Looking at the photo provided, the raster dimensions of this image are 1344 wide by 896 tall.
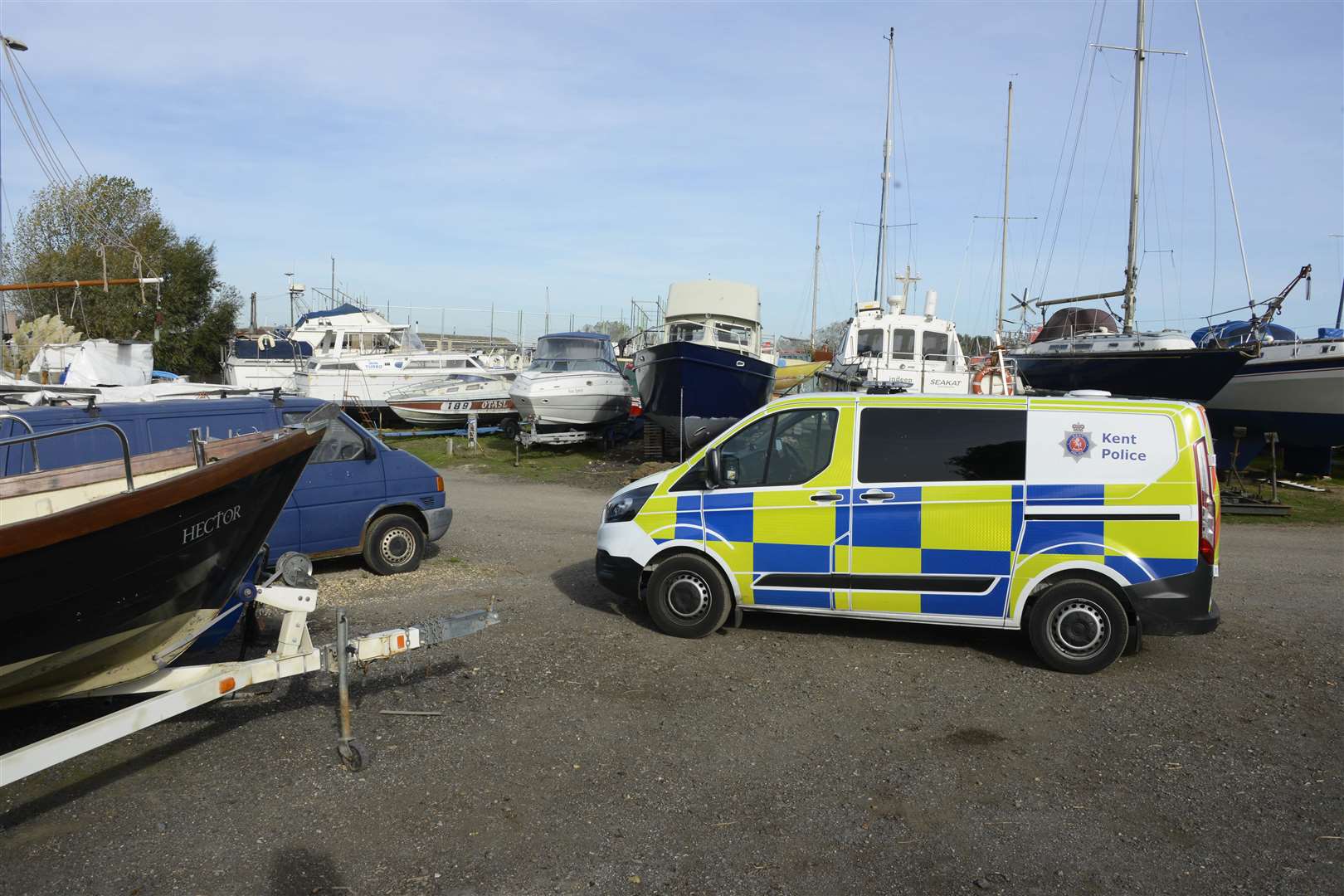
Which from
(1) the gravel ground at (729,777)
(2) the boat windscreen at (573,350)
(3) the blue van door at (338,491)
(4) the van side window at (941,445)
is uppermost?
(2) the boat windscreen at (573,350)

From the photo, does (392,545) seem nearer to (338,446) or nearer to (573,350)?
(338,446)

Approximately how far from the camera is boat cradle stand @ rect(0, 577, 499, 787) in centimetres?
417

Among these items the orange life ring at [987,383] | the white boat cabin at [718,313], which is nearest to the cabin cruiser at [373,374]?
the white boat cabin at [718,313]

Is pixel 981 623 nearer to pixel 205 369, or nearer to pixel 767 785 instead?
pixel 767 785

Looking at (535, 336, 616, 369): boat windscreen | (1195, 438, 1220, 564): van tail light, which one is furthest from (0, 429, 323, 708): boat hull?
(535, 336, 616, 369): boat windscreen

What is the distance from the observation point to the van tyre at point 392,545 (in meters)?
9.29

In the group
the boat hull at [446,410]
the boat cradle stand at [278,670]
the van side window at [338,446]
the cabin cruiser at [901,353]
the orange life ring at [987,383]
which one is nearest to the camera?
the boat cradle stand at [278,670]

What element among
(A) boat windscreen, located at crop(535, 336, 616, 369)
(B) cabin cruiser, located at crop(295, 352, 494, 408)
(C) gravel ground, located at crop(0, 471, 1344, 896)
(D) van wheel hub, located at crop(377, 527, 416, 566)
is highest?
(A) boat windscreen, located at crop(535, 336, 616, 369)

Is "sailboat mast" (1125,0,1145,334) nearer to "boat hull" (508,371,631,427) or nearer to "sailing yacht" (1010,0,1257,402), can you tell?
"sailing yacht" (1010,0,1257,402)

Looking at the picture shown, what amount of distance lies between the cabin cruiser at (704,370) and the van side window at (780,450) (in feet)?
36.0

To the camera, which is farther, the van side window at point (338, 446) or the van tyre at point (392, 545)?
the van tyre at point (392, 545)

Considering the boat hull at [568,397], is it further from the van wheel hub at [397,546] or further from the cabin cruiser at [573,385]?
the van wheel hub at [397,546]

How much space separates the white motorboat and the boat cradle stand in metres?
19.8

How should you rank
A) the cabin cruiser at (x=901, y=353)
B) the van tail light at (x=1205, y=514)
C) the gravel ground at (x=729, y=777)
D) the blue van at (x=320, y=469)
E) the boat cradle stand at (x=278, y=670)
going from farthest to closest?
the cabin cruiser at (x=901, y=353), the blue van at (x=320, y=469), the van tail light at (x=1205, y=514), the boat cradle stand at (x=278, y=670), the gravel ground at (x=729, y=777)
